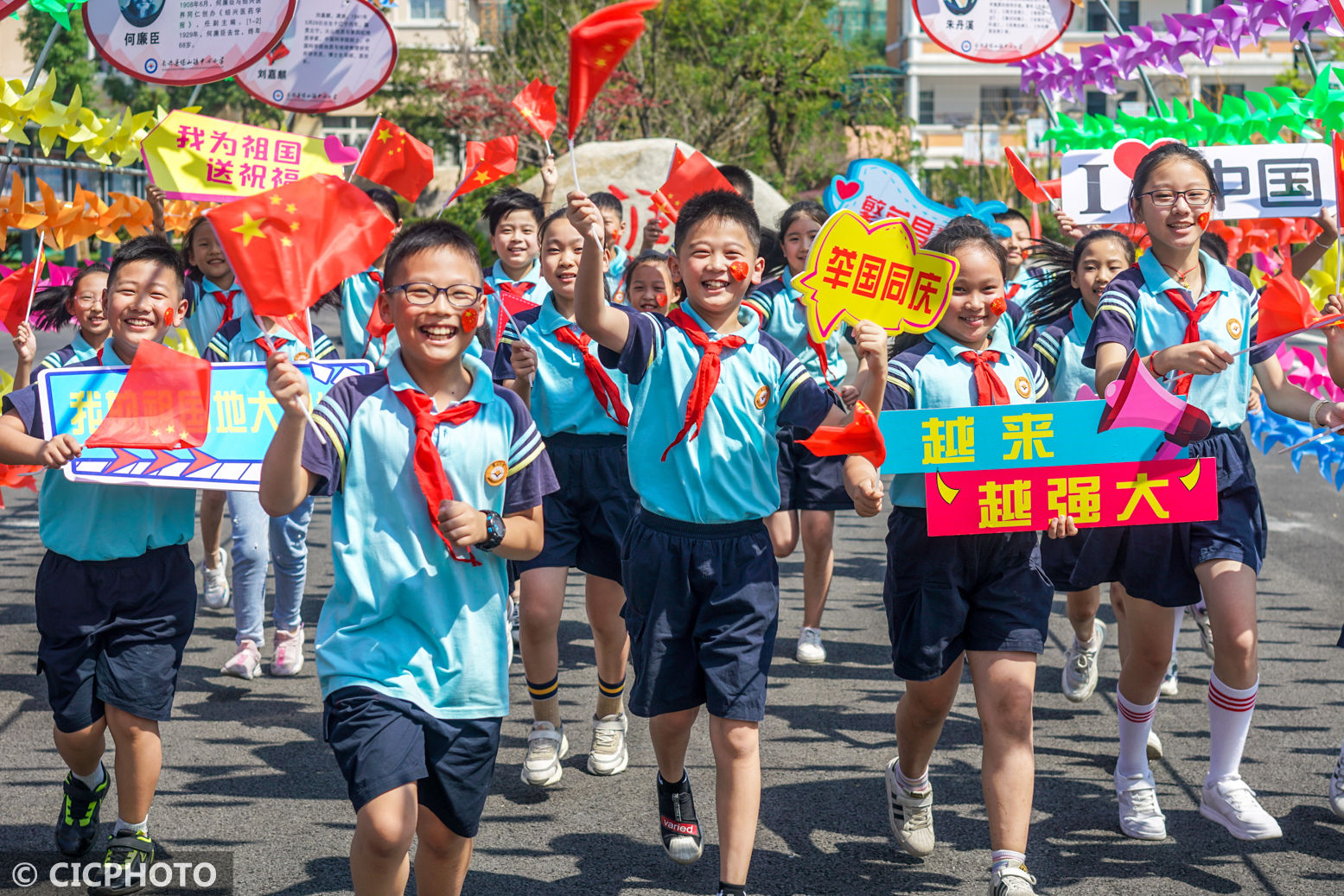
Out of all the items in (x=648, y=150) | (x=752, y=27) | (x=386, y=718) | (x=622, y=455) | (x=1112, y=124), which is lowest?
(x=386, y=718)

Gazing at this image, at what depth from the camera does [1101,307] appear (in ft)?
13.3

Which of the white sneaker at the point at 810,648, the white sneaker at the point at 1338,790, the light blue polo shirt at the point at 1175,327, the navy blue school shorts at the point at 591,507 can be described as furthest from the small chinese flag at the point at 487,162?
the white sneaker at the point at 1338,790

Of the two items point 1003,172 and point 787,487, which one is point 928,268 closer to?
point 787,487

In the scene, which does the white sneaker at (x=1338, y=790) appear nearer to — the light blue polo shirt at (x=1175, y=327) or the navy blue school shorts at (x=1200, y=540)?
the navy blue school shorts at (x=1200, y=540)

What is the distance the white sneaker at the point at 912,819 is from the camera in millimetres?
3941

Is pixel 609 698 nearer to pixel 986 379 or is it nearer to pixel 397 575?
pixel 986 379

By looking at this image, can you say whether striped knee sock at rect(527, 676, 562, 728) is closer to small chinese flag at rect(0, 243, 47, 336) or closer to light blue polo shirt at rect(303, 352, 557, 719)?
light blue polo shirt at rect(303, 352, 557, 719)

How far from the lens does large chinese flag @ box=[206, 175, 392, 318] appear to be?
2.93 m

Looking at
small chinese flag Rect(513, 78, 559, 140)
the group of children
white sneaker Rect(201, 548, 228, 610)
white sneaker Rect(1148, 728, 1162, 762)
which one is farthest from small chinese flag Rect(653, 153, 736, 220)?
white sneaker Rect(201, 548, 228, 610)

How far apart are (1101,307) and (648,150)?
14195 millimetres

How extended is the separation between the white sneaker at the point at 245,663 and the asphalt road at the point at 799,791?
0.07 metres

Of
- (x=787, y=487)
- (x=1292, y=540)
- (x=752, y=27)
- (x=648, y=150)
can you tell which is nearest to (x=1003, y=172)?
(x=752, y=27)

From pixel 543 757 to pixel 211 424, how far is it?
4.95ft

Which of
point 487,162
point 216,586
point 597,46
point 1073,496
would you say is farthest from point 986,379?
point 216,586
